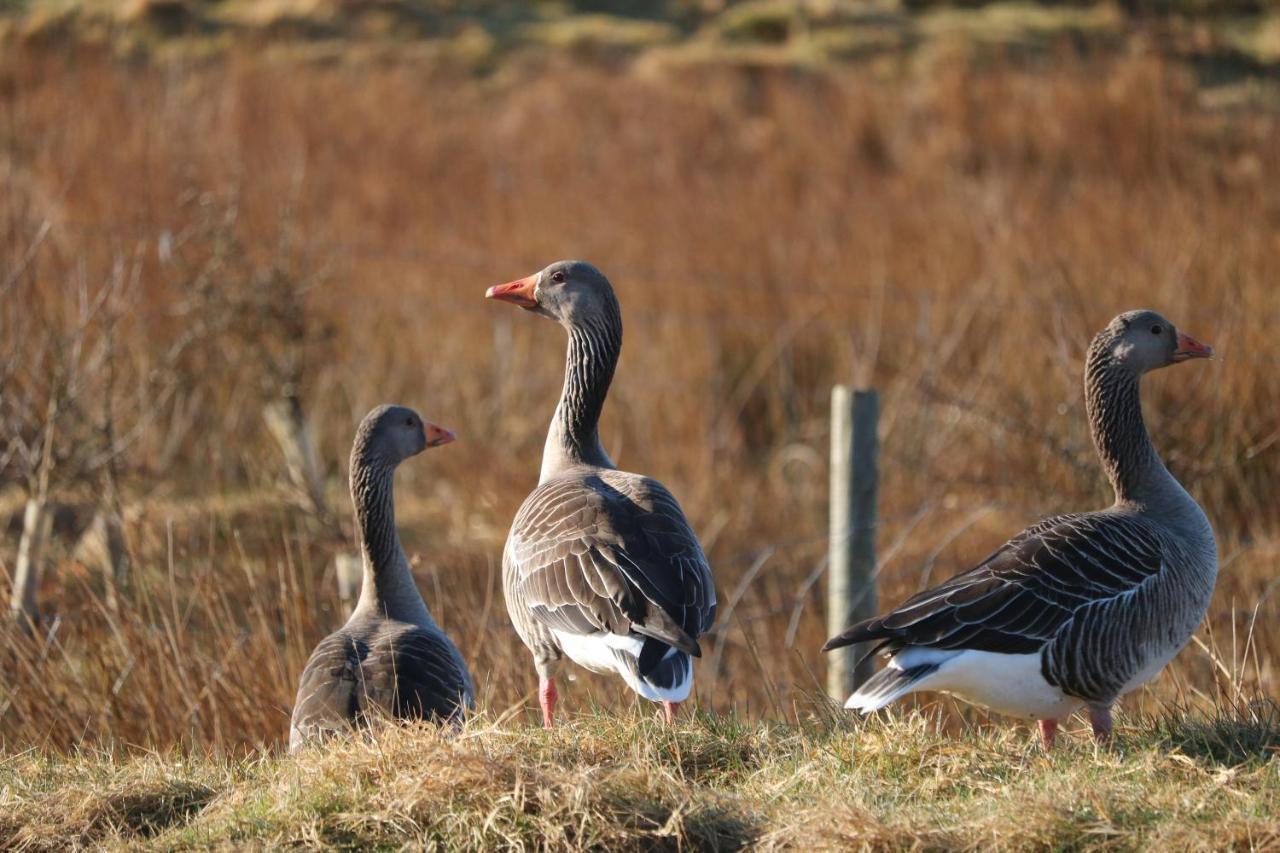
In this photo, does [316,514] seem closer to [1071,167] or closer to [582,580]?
[582,580]

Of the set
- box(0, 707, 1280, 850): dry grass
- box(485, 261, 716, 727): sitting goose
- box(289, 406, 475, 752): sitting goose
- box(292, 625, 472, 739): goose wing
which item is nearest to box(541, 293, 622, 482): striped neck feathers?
box(485, 261, 716, 727): sitting goose

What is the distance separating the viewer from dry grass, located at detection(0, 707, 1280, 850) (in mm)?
3656

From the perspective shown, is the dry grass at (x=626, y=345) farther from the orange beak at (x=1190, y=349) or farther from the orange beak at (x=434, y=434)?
the orange beak at (x=1190, y=349)

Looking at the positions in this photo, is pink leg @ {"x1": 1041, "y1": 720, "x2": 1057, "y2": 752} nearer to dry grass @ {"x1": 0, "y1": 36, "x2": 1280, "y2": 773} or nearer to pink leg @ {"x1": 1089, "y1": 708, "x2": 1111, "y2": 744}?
pink leg @ {"x1": 1089, "y1": 708, "x2": 1111, "y2": 744}

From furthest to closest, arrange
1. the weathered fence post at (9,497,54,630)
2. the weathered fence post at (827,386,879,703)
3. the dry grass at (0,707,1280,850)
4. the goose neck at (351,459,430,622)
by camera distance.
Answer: the weathered fence post at (9,497,54,630), the weathered fence post at (827,386,879,703), the goose neck at (351,459,430,622), the dry grass at (0,707,1280,850)

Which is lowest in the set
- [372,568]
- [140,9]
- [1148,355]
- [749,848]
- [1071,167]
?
[749,848]

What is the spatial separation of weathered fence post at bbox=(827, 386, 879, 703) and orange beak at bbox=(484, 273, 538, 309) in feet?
4.34

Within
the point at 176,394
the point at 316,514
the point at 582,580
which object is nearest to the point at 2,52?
the point at 176,394

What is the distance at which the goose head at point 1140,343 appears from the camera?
5.46 meters

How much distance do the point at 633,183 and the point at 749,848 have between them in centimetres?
1334

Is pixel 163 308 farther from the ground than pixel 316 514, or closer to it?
farther from the ground

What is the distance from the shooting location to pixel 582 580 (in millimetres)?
4898

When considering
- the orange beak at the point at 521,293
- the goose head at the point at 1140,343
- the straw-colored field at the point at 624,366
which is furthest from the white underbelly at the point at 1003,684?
the orange beak at the point at 521,293

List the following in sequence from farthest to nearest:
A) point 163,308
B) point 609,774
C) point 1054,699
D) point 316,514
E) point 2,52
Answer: point 2,52
point 163,308
point 316,514
point 1054,699
point 609,774
